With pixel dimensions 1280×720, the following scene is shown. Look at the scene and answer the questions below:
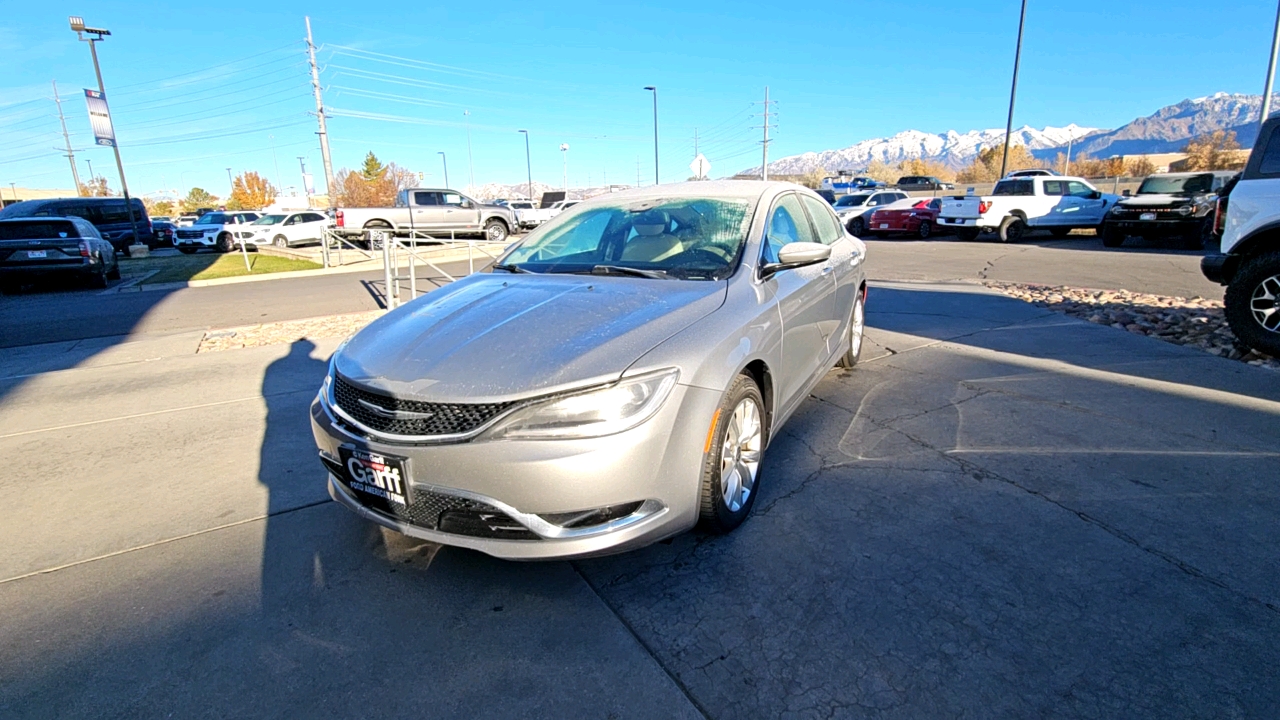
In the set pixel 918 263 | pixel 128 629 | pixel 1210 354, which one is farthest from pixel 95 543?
pixel 918 263

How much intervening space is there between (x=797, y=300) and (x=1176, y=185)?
55.4ft

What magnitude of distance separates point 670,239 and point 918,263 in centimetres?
1191

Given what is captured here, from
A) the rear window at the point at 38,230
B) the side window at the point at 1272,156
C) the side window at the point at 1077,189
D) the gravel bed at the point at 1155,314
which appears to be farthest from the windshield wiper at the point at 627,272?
the side window at the point at 1077,189

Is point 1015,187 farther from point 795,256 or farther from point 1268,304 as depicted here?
point 795,256

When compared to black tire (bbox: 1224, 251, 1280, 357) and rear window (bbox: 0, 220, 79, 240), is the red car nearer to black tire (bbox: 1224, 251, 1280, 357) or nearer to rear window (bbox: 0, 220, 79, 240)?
black tire (bbox: 1224, 251, 1280, 357)

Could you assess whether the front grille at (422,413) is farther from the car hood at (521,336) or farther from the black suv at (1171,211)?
the black suv at (1171,211)

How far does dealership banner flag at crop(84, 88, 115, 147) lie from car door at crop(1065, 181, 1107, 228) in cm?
3406

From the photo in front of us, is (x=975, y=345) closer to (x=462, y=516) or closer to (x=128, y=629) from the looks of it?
(x=462, y=516)

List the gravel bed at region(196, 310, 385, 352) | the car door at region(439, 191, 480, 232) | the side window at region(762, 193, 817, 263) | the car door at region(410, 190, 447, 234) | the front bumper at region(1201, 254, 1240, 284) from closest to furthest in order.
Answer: the side window at region(762, 193, 817, 263) < the front bumper at region(1201, 254, 1240, 284) < the gravel bed at region(196, 310, 385, 352) < the car door at region(410, 190, 447, 234) < the car door at region(439, 191, 480, 232)

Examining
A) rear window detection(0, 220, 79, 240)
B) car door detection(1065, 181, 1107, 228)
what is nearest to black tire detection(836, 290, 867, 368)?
rear window detection(0, 220, 79, 240)

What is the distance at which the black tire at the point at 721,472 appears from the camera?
2.55m

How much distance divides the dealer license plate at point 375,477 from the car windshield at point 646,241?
153 centimetres

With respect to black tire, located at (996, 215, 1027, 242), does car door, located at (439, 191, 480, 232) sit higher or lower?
higher

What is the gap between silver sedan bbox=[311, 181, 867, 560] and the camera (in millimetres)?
2193
